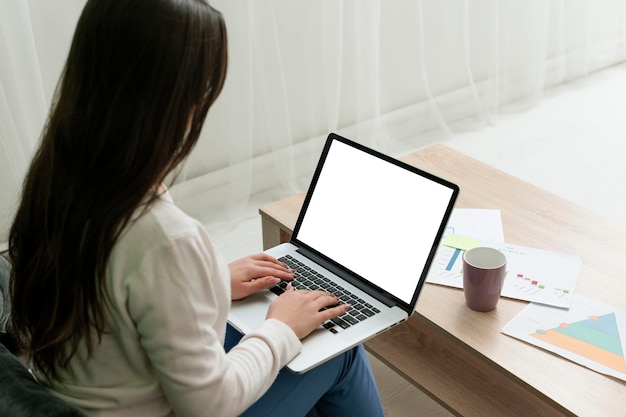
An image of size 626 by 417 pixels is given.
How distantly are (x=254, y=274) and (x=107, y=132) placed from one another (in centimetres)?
59

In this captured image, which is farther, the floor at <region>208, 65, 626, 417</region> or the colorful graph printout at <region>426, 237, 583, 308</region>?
the floor at <region>208, 65, 626, 417</region>

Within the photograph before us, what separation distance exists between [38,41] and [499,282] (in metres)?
1.66

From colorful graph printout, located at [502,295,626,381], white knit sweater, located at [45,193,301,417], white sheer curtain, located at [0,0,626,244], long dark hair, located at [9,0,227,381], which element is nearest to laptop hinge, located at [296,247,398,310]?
colorful graph printout, located at [502,295,626,381]

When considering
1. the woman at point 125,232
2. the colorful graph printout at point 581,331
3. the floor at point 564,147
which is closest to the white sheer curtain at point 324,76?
the floor at point 564,147

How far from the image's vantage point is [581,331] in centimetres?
138

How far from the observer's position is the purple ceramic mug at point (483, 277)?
1404 millimetres

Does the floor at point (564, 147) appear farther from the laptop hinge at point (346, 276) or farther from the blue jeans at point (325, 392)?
the blue jeans at point (325, 392)

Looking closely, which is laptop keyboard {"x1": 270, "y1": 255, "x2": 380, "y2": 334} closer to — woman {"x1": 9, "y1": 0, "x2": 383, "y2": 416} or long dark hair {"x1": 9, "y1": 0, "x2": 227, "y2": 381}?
woman {"x1": 9, "y1": 0, "x2": 383, "y2": 416}

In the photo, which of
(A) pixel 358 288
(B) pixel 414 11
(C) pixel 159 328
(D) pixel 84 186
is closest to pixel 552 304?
(A) pixel 358 288

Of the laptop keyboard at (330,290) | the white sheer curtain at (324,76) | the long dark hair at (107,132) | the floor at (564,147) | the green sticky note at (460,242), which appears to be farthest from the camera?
the floor at (564,147)

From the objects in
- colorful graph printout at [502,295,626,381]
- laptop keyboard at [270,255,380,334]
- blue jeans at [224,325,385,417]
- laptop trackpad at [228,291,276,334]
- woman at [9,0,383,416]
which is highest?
woman at [9,0,383,416]

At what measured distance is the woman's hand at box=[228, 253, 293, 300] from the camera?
1467 mm

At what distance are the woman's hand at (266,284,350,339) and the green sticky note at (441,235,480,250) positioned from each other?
364 millimetres

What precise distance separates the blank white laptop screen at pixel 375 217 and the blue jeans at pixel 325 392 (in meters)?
0.17
